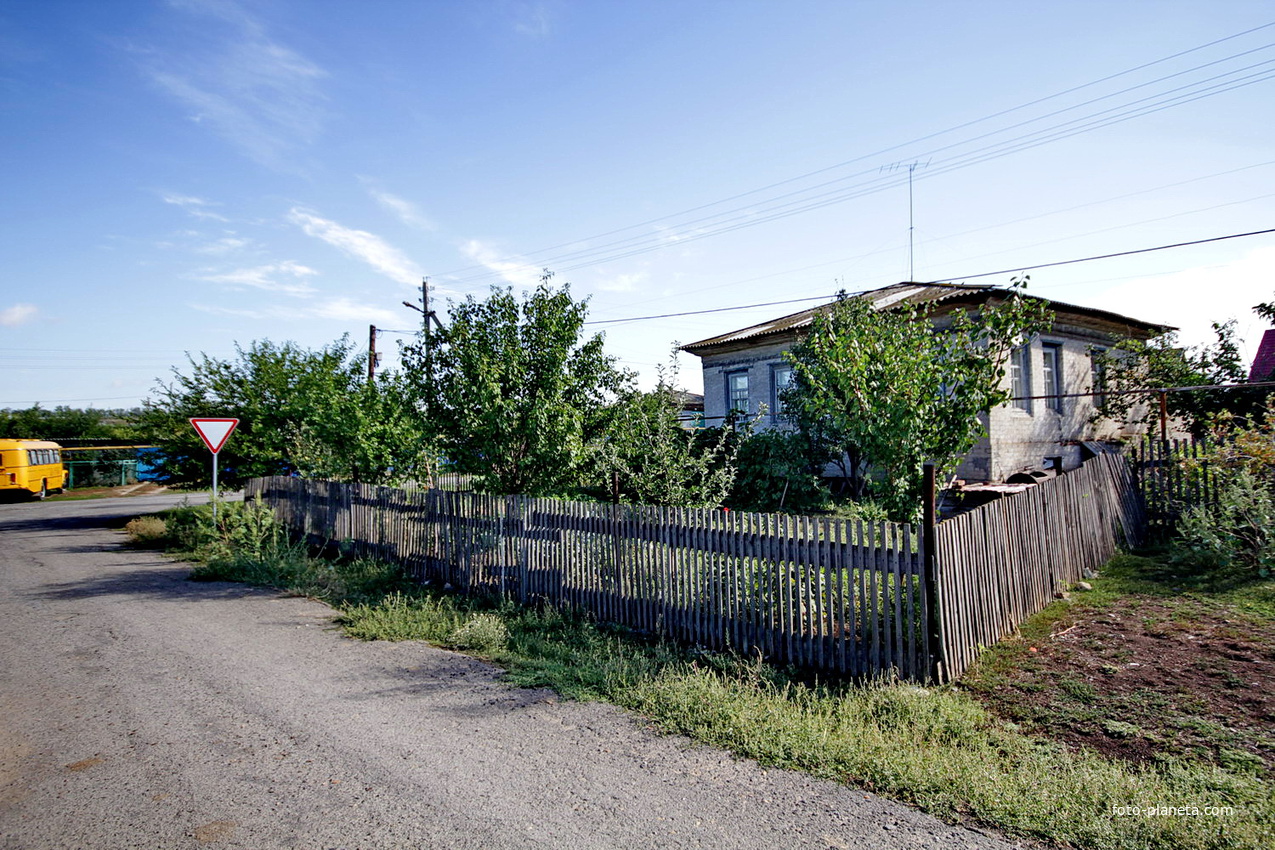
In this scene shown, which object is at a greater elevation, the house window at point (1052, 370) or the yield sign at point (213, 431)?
the house window at point (1052, 370)

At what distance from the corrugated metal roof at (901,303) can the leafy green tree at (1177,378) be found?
1.00 m

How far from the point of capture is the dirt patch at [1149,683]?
443 cm

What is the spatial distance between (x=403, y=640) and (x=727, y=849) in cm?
491

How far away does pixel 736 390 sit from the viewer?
71.8 ft

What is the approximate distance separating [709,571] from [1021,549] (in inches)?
133

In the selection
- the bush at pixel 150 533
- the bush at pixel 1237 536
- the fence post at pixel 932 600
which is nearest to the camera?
the fence post at pixel 932 600

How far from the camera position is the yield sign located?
496 inches

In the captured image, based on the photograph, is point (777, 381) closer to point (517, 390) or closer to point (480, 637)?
point (517, 390)

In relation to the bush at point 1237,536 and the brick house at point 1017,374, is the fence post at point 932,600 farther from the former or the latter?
the brick house at point 1017,374

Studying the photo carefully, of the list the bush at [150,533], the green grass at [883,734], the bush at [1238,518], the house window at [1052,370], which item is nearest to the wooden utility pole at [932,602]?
the green grass at [883,734]

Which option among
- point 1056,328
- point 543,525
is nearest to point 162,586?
point 543,525

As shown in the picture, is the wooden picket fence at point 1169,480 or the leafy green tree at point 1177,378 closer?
the wooden picket fence at point 1169,480

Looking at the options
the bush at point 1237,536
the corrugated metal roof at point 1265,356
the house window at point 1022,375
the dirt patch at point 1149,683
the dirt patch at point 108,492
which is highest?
the corrugated metal roof at point 1265,356

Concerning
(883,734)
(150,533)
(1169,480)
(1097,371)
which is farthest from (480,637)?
(1097,371)
